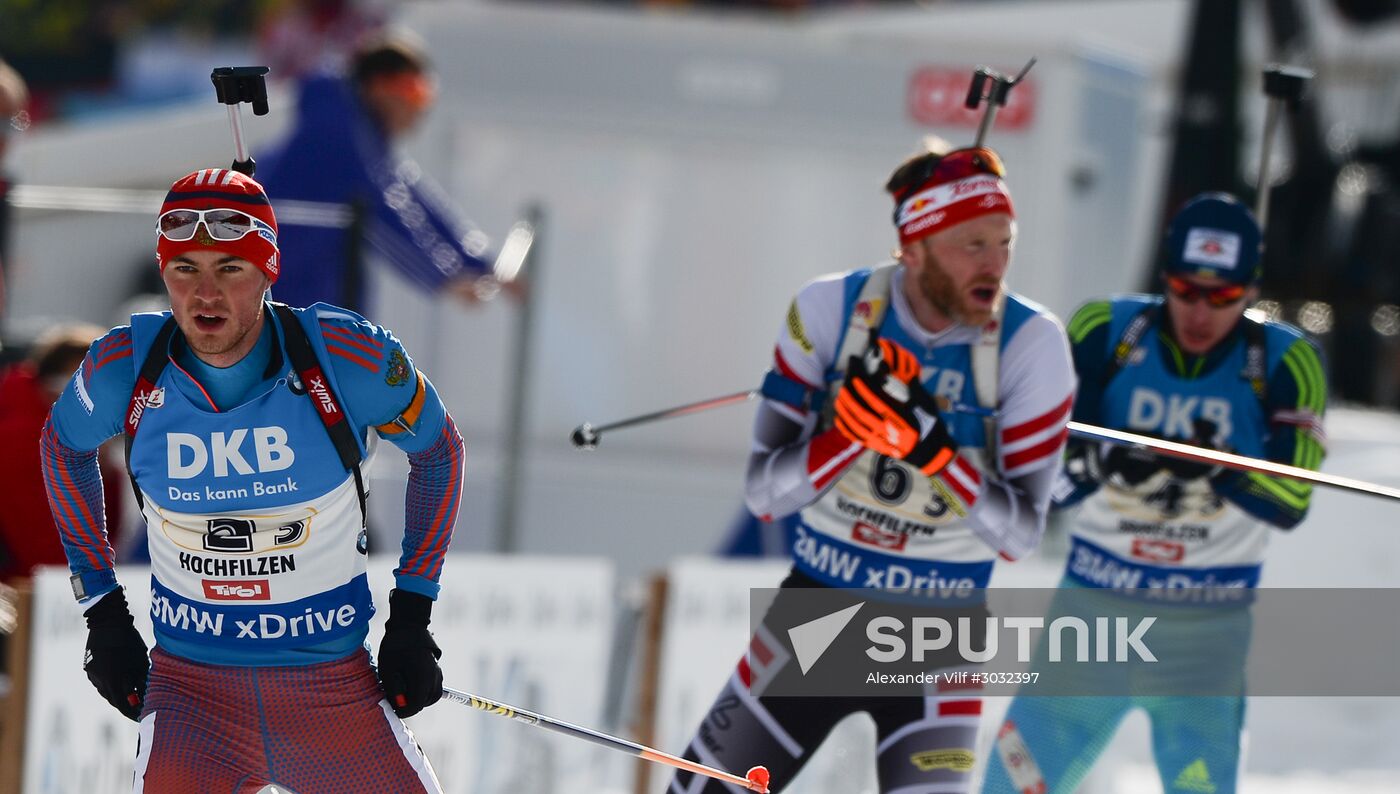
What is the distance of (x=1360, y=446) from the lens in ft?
33.4

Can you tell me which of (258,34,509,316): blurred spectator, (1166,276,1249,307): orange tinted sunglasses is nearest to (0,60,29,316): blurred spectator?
(258,34,509,316): blurred spectator

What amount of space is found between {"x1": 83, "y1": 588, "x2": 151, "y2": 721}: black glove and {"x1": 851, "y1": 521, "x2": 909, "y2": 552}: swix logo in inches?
71.9

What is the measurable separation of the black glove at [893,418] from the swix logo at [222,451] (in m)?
1.39

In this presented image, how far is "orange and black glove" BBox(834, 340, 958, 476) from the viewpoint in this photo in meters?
4.69

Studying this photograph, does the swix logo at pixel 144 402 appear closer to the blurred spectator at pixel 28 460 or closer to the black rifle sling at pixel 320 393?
the black rifle sling at pixel 320 393

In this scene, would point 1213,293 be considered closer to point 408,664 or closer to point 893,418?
point 893,418

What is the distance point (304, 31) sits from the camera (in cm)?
2134

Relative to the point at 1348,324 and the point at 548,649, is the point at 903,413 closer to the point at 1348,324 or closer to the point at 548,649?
the point at 548,649

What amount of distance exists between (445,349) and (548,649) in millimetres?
3689

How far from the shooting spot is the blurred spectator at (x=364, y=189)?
7.77 metres

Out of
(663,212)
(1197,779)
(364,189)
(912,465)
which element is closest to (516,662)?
(364,189)

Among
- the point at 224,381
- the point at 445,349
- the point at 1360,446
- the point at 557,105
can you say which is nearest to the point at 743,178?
the point at 557,105

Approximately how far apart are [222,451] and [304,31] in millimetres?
17894

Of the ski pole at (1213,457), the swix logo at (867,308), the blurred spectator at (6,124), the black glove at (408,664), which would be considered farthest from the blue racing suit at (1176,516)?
the blurred spectator at (6,124)
